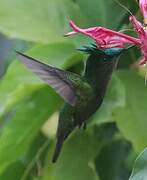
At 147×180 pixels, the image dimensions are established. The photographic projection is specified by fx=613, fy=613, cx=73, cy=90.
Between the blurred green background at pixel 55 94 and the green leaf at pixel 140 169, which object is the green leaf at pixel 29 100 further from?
the green leaf at pixel 140 169

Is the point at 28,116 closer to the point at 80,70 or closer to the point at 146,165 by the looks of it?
the point at 80,70

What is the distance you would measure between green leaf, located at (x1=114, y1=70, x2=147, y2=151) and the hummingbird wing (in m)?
0.16

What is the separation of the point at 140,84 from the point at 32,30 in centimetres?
21

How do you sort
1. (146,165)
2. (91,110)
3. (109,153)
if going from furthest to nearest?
(109,153) → (91,110) → (146,165)

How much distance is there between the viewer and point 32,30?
1.04 meters

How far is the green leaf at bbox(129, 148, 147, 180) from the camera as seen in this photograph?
0.73m

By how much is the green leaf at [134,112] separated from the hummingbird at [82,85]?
8 cm

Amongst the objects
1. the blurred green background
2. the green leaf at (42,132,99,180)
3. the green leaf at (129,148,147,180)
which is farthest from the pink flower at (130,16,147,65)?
the green leaf at (42,132,99,180)

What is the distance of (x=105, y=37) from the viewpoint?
2.51ft

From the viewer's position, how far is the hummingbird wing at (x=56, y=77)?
79cm

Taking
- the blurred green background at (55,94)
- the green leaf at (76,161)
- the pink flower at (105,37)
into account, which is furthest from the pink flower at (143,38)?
the green leaf at (76,161)

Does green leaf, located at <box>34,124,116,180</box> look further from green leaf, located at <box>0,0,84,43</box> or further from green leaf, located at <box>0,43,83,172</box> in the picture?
green leaf, located at <box>0,0,84,43</box>

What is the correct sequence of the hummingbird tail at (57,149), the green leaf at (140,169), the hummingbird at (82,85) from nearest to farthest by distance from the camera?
the green leaf at (140,169)
the hummingbird at (82,85)
the hummingbird tail at (57,149)

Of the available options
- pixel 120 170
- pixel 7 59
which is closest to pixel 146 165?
pixel 120 170
